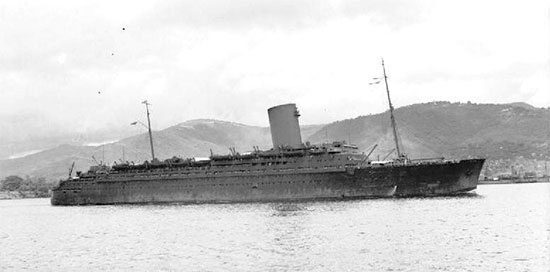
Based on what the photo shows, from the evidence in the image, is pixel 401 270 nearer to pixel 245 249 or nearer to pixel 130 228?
pixel 245 249

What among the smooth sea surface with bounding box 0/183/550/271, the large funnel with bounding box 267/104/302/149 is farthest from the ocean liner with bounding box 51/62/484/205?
the smooth sea surface with bounding box 0/183/550/271

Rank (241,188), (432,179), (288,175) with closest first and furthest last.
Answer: (432,179)
(288,175)
(241,188)

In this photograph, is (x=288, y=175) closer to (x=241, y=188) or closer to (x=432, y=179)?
(x=241, y=188)

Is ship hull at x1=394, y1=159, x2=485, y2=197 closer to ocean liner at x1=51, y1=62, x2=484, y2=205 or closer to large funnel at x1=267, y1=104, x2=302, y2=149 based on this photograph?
ocean liner at x1=51, y1=62, x2=484, y2=205

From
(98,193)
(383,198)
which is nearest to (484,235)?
(383,198)

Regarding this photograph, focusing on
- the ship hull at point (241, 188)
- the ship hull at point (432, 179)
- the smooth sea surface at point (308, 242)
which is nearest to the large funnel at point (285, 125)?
the ship hull at point (241, 188)

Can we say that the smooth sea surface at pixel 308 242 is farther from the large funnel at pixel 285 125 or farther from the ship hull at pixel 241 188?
the large funnel at pixel 285 125

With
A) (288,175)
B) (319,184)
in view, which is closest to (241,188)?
(288,175)
